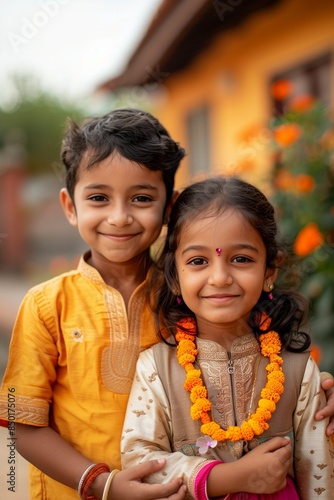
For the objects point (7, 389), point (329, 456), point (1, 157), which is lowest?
point (329, 456)

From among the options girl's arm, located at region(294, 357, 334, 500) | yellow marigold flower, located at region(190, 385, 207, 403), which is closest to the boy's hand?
girl's arm, located at region(294, 357, 334, 500)

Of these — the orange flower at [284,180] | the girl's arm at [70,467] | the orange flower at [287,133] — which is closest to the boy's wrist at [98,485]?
the girl's arm at [70,467]

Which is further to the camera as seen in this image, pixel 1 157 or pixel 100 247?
pixel 1 157

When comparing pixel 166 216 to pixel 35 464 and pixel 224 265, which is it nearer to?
pixel 224 265

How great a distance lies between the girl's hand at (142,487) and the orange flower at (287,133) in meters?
2.43

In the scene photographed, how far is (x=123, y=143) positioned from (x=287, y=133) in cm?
203

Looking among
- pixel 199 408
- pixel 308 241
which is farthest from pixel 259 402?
pixel 308 241

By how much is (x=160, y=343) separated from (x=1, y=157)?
18135 millimetres

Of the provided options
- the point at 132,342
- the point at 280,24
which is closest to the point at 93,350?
the point at 132,342

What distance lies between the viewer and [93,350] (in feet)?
6.56

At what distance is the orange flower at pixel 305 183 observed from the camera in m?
3.92

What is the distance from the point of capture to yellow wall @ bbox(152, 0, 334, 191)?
5996mm

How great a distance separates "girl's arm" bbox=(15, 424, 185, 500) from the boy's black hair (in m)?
0.80

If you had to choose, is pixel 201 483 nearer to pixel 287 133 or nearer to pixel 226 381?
pixel 226 381
